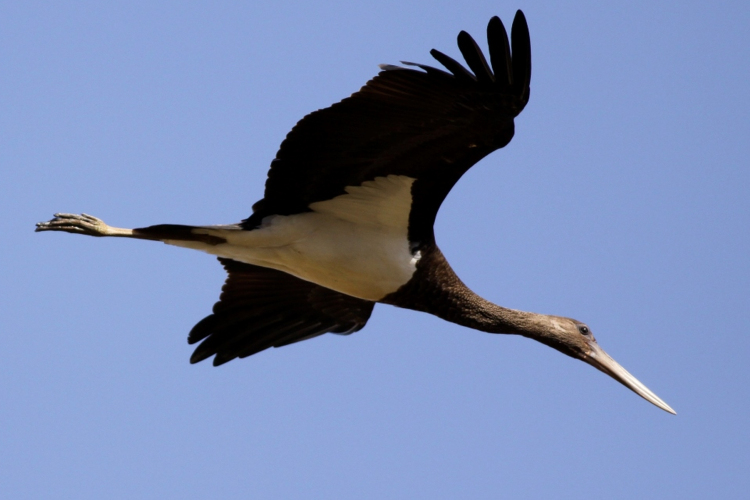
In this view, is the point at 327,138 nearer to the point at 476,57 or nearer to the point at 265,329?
the point at 476,57

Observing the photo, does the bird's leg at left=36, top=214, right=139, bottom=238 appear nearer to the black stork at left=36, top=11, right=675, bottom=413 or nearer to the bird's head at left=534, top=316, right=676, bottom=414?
the black stork at left=36, top=11, right=675, bottom=413

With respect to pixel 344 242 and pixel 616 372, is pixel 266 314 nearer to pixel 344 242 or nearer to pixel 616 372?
pixel 344 242

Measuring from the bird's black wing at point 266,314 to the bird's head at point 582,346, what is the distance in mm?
1473

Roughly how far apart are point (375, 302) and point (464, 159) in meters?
1.95

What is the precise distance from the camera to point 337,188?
8883mm

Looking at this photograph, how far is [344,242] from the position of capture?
9.16 metres

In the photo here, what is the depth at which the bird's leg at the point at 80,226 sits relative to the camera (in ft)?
29.5

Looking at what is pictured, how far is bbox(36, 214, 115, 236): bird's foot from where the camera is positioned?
902 cm

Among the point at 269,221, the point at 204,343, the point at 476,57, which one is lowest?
the point at 204,343

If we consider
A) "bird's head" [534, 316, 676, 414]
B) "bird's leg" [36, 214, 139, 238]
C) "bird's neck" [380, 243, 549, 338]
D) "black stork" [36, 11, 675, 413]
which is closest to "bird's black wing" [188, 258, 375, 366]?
"black stork" [36, 11, 675, 413]

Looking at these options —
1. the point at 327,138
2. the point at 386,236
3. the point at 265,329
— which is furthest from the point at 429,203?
the point at 265,329

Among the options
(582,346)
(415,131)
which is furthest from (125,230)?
(582,346)

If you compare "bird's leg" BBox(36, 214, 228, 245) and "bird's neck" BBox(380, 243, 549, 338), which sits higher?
"bird's leg" BBox(36, 214, 228, 245)

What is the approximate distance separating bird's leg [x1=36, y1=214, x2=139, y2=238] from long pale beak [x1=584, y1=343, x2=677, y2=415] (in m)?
3.67
